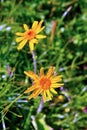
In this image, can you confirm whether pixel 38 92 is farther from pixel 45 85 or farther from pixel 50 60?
pixel 50 60

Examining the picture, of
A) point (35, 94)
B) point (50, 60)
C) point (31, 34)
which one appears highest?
point (50, 60)

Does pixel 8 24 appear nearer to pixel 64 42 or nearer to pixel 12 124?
pixel 64 42

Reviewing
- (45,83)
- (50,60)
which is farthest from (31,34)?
(50,60)

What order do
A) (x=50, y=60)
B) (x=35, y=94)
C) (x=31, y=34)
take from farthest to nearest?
(x=50, y=60), (x=31, y=34), (x=35, y=94)

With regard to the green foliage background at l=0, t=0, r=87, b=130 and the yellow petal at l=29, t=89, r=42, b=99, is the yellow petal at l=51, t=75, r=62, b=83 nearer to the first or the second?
the yellow petal at l=29, t=89, r=42, b=99

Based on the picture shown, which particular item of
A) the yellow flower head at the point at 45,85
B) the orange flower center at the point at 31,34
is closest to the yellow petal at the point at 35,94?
the yellow flower head at the point at 45,85

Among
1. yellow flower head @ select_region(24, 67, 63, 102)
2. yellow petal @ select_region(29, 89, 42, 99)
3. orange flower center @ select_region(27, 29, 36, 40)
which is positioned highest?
orange flower center @ select_region(27, 29, 36, 40)

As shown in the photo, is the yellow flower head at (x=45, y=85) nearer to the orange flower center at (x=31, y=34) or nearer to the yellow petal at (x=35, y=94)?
the yellow petal at (x=35, y=94)

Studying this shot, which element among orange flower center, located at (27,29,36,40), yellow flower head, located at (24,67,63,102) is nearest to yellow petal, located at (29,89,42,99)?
yellow flower head, located at (24,67,63,102)

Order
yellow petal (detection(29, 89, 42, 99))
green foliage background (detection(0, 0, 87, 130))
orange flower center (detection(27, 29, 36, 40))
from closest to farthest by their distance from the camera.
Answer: yellow petal (detection(29, 89, 42, 99)) → orange flower center (detection(27, 29, 36, 40)) → green foliage background (detection(0, 0, 87, 130))
